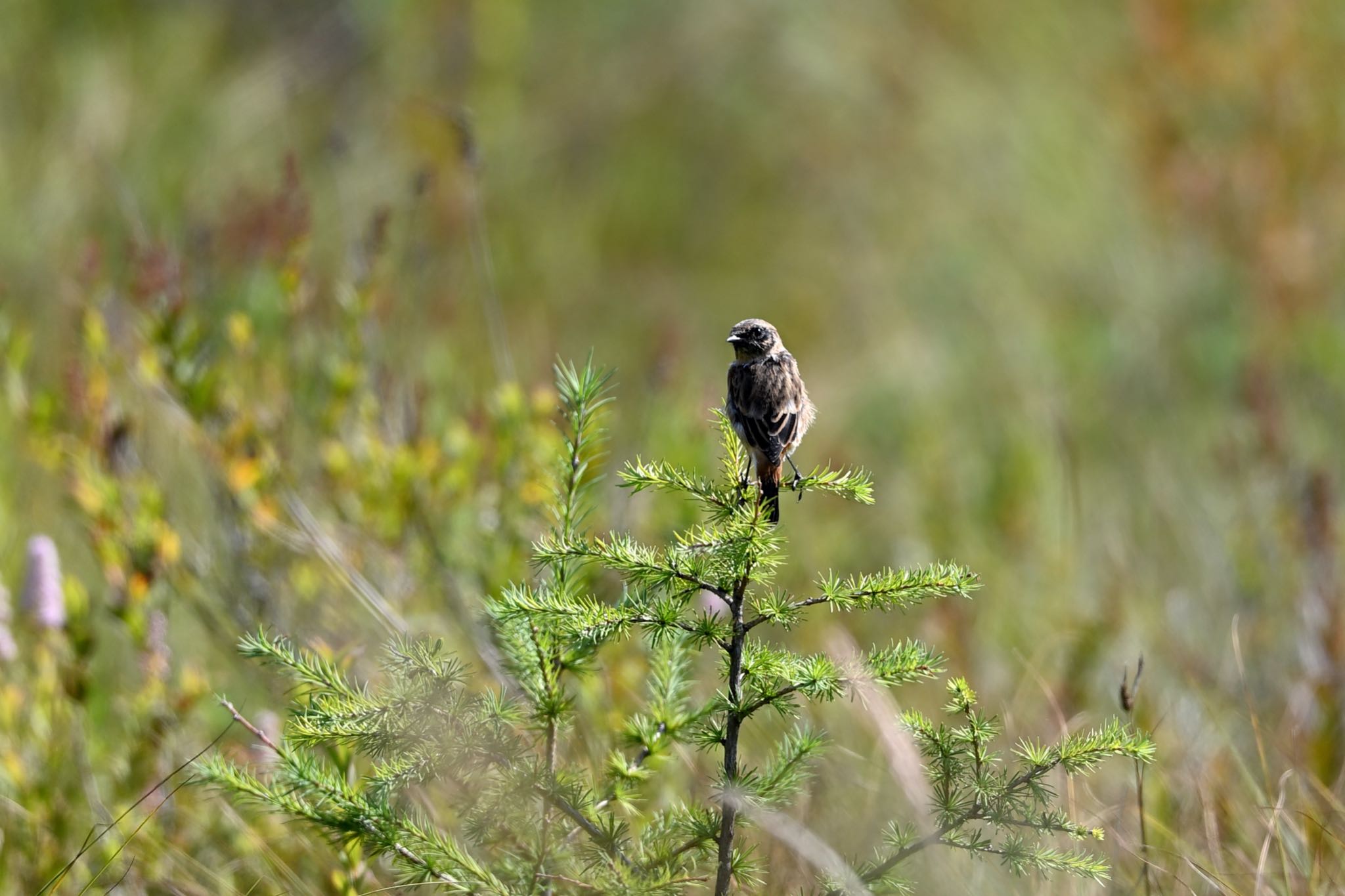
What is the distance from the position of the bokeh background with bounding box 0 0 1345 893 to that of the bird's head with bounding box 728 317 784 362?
1.90 feet

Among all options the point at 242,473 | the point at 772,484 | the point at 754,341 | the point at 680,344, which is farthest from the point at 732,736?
the point at 680,344

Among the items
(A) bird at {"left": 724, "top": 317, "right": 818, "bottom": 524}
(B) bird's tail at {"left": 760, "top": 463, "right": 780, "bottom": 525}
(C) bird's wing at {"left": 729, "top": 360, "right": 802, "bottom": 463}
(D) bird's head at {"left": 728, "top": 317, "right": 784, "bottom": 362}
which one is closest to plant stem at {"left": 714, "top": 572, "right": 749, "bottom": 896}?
(B) bird's tail at {"left": 760, "top": 463, "right": 780, "bottom": 525}

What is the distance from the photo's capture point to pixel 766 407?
251cm

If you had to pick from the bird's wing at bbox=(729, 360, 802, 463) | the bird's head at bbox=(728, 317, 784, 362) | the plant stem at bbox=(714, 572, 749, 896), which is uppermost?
the bird's head at bbox=(728, 317, 784, 362)

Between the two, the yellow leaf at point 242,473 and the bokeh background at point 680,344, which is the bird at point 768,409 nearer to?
the bokeh background at point 680,344

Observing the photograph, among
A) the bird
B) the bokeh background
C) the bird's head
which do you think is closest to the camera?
the bird

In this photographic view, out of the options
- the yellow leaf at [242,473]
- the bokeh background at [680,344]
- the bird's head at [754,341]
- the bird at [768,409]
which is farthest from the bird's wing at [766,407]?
the yellow leaf at [242,473]

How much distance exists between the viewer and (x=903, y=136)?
334 inches

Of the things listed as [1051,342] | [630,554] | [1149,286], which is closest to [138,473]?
[630,554]

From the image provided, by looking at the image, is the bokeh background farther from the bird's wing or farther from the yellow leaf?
the bird's wing

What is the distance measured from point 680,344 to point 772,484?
3477 millimetres

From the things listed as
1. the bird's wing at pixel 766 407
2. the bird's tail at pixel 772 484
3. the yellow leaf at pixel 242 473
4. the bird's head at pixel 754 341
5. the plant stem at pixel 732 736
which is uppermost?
the bird's head at pixel 754 341

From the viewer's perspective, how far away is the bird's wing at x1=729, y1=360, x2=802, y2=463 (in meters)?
2.47

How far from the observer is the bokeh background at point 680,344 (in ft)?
9.65
